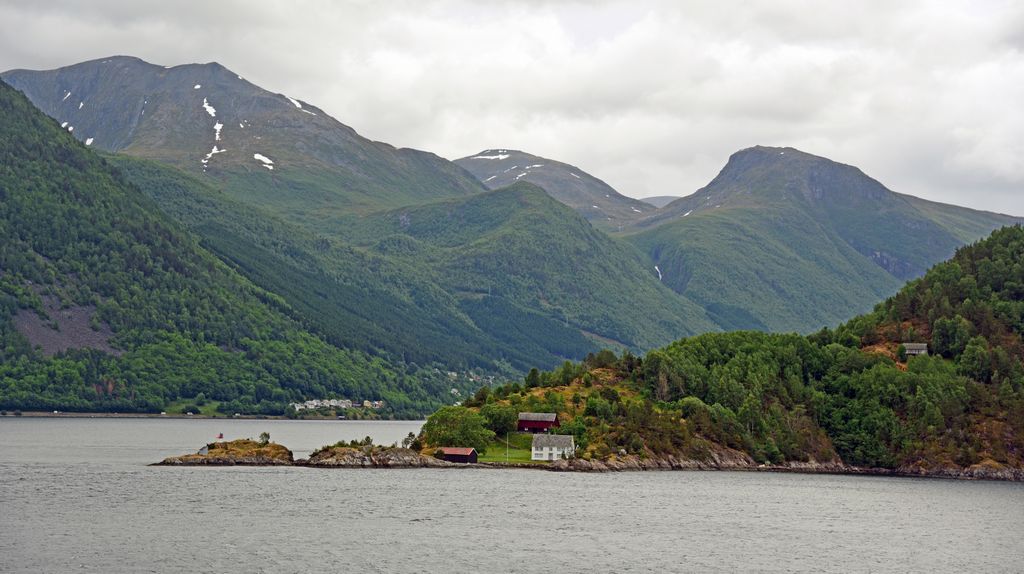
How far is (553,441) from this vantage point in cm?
16012

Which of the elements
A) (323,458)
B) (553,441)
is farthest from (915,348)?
Answer: (323,458)

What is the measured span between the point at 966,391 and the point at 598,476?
5547 cm

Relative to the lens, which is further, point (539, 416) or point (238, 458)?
point (539, 416)

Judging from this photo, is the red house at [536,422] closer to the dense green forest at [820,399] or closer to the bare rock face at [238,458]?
the dense green forest at [820,399]

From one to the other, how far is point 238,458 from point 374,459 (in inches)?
740

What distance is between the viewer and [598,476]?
157375 mm

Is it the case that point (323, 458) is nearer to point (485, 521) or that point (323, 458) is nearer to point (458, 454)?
point (458, 454)

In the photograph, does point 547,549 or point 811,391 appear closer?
point 547,549

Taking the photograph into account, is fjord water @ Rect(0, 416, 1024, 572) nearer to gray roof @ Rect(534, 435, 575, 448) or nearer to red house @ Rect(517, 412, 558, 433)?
gray roof @ Rect(534, 435, 575, 448)

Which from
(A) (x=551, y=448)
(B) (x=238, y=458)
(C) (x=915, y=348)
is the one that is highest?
(C) (x=915, y=348)

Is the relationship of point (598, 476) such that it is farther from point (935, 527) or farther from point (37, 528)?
point (37, 528)

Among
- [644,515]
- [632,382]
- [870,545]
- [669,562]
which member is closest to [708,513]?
[644,515]

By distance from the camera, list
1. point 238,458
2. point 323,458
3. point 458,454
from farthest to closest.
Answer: point 238,458, point 323,458, point 458,454

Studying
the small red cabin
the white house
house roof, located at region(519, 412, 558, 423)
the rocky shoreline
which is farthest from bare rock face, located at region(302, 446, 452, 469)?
house roof, located at region(519, 412, 558, 423)
